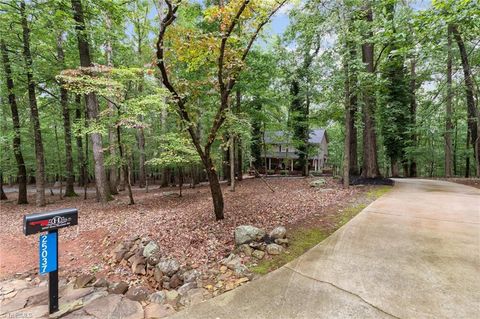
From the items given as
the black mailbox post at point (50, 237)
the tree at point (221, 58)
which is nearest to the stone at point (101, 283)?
the black mailbox post at point (50, 237)

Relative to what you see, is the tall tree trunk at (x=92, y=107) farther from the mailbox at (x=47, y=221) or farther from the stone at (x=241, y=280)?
the stone at (x=241, y=280)

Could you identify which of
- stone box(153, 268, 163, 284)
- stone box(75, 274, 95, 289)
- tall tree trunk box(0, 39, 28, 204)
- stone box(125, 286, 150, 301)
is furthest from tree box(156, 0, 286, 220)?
tall tree trunk box(0, 39, 28, 204)

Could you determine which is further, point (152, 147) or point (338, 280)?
point (152, 147)

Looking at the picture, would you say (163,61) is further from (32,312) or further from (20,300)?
(20,300)

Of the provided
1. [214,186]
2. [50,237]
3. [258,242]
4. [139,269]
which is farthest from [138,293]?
[214,186]

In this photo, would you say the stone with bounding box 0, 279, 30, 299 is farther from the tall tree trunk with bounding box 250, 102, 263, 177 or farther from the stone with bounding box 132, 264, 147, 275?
the tall tree trunk with bounding box 250, 102, 263, 177

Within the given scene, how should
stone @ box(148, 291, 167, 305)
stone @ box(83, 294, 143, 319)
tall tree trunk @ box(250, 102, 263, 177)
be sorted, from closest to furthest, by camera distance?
stone @ box(83, 294, 143, 319) → stone @ box(148, 291, 167, 305) → tall tree trunk @ box(250, 102, 263, 177)

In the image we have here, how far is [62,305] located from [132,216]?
14.3 ft

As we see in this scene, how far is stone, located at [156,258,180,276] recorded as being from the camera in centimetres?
368

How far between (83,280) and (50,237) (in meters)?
1.62

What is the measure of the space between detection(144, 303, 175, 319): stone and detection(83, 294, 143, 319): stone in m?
0.08

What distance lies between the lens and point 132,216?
23.6 ft

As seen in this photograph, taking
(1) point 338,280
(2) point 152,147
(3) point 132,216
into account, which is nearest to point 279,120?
(2) point 152,147

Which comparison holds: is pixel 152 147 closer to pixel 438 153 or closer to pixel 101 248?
pixel 101 248
